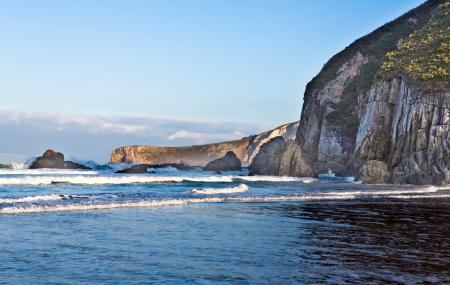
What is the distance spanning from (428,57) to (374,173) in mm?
14934

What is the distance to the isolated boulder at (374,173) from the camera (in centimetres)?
5134

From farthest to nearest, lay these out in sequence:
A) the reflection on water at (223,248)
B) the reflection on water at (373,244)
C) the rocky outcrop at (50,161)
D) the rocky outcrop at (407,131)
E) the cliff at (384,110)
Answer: the rocky outcrop at (50,161)
the cliff at (384,110)
the rocky outcrop at (407,131)
the reflection on water at (373,244)
the reflection on water at (223,248)

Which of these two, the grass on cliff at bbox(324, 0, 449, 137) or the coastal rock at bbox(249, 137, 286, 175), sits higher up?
the grass on cliff at bbox(324, 0, 449, 137)

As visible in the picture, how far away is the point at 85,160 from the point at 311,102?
1989 inches

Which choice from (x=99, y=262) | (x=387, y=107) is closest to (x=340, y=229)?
(x=99, y=262)

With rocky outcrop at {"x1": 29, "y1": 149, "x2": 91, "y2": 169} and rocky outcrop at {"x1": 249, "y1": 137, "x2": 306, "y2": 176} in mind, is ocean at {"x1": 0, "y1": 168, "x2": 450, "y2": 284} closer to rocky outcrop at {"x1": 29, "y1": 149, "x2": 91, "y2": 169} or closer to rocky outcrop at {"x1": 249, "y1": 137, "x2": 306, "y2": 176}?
rocky outcrop at {"x1": 249, "y1": 137, "x2": 306, "y2": 176}

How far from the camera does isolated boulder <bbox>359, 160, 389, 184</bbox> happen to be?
5134 centimetres

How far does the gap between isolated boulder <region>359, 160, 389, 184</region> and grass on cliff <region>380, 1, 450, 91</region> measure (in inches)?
348

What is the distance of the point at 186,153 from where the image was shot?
154250mm

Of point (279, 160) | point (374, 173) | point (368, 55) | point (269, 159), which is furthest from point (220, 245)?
point (368, 55)

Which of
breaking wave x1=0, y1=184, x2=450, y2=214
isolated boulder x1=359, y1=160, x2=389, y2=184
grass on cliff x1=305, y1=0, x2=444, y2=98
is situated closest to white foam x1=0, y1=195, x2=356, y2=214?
breaking wave x1=0, y1=184, x2=450, y2=214

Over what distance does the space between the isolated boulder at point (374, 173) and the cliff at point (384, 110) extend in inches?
24.7

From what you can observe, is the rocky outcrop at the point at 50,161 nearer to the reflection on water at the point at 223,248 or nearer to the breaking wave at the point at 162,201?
the breaking wave at the point at 162,201

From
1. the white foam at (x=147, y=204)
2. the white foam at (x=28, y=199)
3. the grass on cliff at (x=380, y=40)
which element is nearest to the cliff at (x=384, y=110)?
the grass on cliff at (x=380, y=40)
